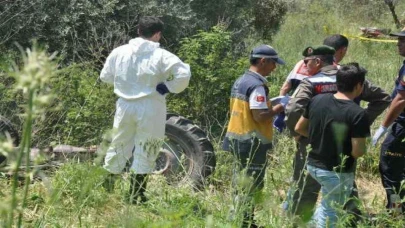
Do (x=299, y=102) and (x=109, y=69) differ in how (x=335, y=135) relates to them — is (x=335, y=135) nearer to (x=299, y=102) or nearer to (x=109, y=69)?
(x=299, y=102)

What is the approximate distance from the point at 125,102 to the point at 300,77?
57.3 inches

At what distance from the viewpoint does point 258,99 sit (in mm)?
4734

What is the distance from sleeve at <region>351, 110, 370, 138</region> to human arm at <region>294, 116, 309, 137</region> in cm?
53

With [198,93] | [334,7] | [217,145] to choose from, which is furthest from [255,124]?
[334,7]

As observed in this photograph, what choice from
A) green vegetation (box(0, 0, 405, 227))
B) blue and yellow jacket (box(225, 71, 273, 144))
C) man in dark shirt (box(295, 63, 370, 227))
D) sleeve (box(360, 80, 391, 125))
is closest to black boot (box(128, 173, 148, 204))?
green vegetation (box(0, 0, 405, 227))

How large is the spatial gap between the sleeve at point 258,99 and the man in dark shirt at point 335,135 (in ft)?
1.66

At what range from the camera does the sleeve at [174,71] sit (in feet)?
16.9

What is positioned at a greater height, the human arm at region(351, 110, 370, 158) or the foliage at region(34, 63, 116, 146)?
the human arm at region(351, 110, 370, 158)

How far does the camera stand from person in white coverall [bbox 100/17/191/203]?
5.14m

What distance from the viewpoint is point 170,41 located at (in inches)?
357

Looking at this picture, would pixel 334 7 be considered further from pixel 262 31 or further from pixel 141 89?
pixel 141 89

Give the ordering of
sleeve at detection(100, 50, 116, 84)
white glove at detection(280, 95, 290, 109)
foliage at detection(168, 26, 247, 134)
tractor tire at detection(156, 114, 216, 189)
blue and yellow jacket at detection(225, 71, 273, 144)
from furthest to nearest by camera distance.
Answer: foliage at detection(168, 26, 247, 134), tractor tire at detection(156, 114, 216, 189), sleeve at detection(100, 50, 116, 84), white glove at detection(280, 95, 290, 109), blue and yellow jacket at detection(225, 71, 273, 144)

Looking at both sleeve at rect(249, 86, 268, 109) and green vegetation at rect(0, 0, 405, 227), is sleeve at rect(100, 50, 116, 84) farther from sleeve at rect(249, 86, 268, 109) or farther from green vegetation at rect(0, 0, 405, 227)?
sleeve at rect(249, 86, 268, 109)

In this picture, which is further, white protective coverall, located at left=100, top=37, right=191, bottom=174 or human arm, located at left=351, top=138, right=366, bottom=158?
white protective coverall, located at left=100, top=37, right=191, bottom=174
